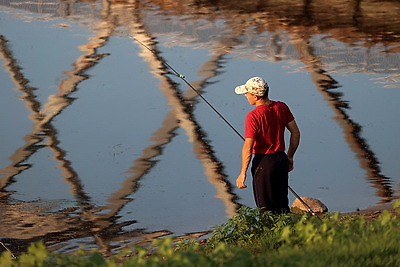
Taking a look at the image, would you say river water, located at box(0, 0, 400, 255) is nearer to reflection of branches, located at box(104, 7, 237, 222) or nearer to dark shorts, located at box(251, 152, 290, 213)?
reflection of branches, located at box(104, 7, 237, 222)

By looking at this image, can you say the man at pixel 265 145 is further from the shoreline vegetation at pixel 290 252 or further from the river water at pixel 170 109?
the river water at pixel 170 109

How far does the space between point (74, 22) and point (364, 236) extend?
14724 millimetres

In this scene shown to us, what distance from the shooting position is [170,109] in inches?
556

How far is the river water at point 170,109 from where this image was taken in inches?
414

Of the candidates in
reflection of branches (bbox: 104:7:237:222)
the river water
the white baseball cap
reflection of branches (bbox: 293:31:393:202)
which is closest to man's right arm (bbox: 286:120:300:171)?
the white baseball cap

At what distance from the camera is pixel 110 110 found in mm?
14156

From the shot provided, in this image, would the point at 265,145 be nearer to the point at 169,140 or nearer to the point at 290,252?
the point at 290,252

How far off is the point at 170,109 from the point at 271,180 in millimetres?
6222

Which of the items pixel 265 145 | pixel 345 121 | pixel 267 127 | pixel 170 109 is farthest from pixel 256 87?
pixel 170 109

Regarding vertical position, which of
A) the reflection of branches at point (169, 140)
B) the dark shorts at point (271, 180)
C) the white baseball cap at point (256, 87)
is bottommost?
the reflection of branches at point (169, 140)

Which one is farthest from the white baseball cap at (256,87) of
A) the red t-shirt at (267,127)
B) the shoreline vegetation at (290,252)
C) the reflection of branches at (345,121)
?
the reflection of branches at (345,121)

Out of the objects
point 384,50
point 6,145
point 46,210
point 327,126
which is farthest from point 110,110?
point 384,50

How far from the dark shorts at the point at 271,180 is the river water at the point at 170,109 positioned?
1670 mm

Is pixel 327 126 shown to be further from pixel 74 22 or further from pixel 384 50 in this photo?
pixel 74 22
